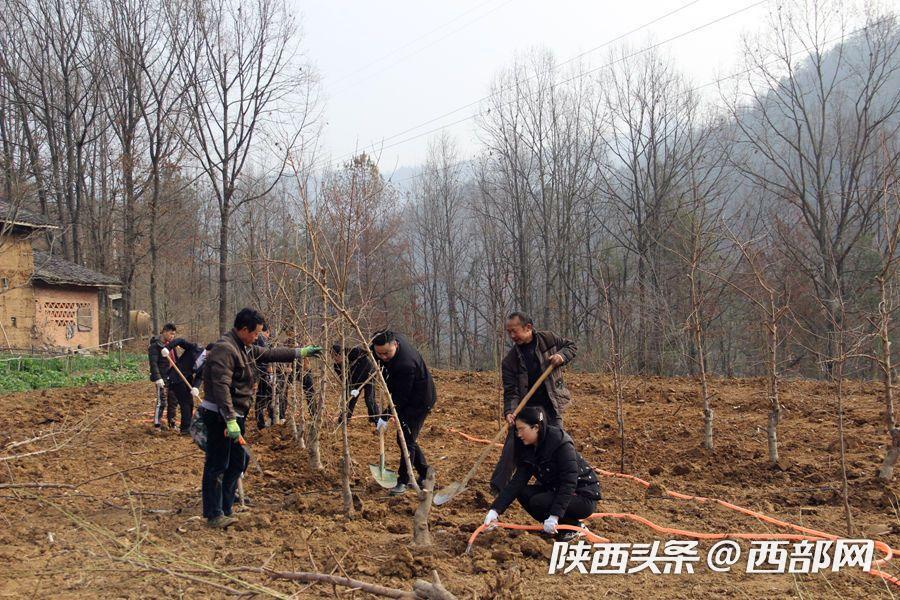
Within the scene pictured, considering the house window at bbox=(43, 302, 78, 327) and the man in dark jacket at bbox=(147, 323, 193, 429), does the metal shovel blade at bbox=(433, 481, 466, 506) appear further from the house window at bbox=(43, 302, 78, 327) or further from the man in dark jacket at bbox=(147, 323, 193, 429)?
the house window at bbox=(43, 302, 78, 327)

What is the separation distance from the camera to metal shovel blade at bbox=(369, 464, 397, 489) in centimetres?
562

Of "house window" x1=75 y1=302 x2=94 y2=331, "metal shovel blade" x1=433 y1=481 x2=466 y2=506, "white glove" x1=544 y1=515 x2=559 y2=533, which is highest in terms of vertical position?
"house window" x1=75 y1=302 x2=94 y2=331

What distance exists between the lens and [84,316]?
23.5 metres

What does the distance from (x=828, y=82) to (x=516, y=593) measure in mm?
22179

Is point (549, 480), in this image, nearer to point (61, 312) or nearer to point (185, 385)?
point (185, 385)

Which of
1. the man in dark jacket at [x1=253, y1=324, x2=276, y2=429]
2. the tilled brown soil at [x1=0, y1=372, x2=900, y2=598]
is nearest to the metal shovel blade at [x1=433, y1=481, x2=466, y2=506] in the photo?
the tilled brown soil at [x1=0, y1=372, x2=900, y2=598]

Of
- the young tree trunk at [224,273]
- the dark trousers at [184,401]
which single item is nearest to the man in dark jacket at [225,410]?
the dark trousers at [184,401]

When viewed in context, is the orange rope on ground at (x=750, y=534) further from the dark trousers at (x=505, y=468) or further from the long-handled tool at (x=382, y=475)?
the long-handled tool at (x=382, y=475)

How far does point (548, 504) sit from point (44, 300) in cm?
2265

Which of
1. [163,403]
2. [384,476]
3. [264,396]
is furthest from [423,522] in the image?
[163,403]

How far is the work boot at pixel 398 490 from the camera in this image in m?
5.95

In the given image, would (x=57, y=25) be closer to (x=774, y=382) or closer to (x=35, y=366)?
(x=35, y=366)

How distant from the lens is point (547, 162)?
87.8ft

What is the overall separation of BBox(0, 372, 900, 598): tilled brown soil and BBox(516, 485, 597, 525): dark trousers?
0.19 meters
